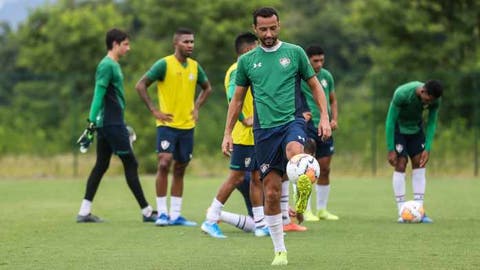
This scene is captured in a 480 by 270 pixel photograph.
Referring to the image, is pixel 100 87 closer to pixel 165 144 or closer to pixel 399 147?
pixel 165 144

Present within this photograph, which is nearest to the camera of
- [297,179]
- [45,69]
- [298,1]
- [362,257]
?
[297,179]

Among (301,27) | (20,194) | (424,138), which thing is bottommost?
(20,194)

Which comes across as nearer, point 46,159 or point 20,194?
point 20,194

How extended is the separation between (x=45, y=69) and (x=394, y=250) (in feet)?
119

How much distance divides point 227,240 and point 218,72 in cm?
2443

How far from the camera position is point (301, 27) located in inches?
2505

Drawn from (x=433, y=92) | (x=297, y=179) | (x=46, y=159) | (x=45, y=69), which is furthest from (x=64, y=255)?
(x=45, y=69)

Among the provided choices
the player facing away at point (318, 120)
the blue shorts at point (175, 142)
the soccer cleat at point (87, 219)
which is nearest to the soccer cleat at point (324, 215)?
the player facing away at point (318, 120)

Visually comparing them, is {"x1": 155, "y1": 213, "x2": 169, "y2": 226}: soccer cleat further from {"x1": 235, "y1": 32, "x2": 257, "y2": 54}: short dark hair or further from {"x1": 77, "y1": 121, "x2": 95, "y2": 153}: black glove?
{"x1": 235, "y1": 32, "x2": 257, "y2": 54}: short dark hair

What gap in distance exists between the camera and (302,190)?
26.1 ft

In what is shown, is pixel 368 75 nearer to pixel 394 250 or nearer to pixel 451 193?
pixel 451 193

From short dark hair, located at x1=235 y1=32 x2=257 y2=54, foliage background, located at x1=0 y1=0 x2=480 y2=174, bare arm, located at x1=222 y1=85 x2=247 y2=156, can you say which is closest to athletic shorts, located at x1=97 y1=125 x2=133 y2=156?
short dark hair, located at x1=235 y1=32 x2=257 y2=54

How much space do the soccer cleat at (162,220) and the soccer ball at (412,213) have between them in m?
2.86

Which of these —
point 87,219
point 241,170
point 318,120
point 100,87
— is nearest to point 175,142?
point 100,87
